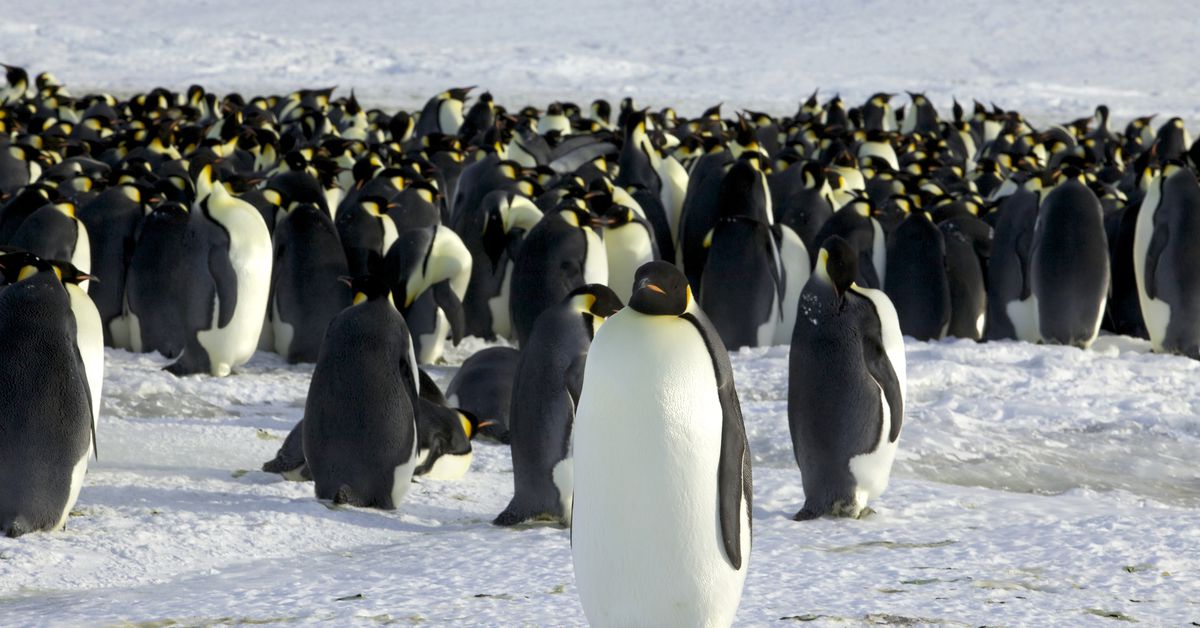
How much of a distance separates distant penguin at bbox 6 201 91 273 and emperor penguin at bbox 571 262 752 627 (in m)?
4.16

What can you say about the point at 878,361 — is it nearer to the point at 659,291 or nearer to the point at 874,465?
the point at 874,465

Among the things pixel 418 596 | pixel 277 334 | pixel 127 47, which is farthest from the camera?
pixel 127 47

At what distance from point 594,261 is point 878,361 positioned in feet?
8.77

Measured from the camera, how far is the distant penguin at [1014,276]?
8.00 m

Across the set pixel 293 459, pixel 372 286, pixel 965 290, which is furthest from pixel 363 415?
pixel 965 290

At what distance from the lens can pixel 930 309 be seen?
770cm

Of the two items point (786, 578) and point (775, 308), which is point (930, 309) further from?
point (786, 578)

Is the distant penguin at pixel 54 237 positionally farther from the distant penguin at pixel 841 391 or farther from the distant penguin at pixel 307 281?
the distant penguin at pixel 841 391

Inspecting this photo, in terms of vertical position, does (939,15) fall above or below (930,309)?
above

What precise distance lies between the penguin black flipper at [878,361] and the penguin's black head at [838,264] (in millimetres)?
93

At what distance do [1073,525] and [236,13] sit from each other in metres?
40.1

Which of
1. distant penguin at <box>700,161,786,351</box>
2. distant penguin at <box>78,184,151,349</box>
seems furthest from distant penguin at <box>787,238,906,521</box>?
distant penguin at <box>78,184,151,349</box>

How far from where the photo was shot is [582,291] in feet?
13.9

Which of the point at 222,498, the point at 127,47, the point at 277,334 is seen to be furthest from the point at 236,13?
the point at 222,498
